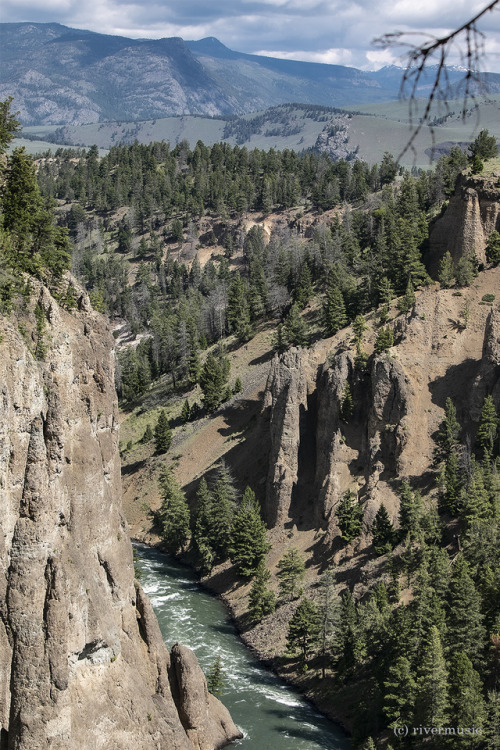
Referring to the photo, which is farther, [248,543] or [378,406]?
[378,406]

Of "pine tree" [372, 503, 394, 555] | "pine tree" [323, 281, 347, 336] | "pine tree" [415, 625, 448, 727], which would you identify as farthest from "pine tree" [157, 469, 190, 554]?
"pine tree" [415, 625, 448, 727]

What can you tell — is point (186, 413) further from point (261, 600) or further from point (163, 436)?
point (261, 600)

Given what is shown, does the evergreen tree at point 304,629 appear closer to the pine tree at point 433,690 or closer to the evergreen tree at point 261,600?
the evergreen tree at point 261,600

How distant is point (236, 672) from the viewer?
57.8 m

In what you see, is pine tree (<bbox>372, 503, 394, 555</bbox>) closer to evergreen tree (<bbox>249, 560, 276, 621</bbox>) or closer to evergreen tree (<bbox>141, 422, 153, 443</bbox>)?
evergreen tree (<bbox>249, 560, 276, 621</bbox>)

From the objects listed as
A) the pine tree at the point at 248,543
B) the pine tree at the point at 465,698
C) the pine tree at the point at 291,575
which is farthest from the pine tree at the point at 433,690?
the pine tree at the point at 248,543

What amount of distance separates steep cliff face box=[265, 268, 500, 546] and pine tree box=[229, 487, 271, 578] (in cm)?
469

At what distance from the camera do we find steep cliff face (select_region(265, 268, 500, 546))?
73188mm

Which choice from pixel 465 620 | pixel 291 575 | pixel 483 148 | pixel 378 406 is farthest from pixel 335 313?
pixel 465 620

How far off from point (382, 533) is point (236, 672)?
17417 mm

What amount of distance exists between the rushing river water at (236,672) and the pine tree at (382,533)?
46.5 ft

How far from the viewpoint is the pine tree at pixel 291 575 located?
66506 millimetres

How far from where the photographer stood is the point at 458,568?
53844mm

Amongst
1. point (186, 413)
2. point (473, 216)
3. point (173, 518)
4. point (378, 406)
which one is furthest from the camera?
point (186, 413)
